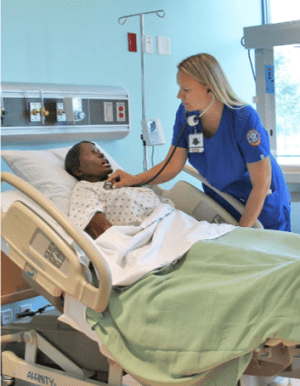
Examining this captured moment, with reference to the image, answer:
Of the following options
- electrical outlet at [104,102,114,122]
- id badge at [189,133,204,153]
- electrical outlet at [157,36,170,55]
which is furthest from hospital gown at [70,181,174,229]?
electrical outlet at [157,36,170,55]

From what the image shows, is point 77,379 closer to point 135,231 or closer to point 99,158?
point 135,231

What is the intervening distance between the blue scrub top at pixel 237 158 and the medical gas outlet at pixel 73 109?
68 cm

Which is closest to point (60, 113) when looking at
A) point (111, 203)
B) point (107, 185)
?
point (107, 185)

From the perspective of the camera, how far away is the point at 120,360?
1.77 metres

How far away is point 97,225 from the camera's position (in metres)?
2.30

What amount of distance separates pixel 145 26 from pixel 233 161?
1805mm

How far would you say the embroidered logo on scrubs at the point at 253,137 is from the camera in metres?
2.59

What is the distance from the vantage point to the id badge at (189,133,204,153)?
2723 mm

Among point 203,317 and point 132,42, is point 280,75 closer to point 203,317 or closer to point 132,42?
point 132,42

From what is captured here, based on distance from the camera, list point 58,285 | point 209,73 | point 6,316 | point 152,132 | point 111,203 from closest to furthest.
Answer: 1. point 58,285
2. point 111,203
3. point 209,73
4. point 6,316
5. point 152,132

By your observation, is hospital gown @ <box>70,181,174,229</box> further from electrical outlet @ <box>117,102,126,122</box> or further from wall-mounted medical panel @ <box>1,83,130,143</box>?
electrical outlet @ <box>117,102,126,122</box>

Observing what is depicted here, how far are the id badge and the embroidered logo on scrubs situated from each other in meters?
0.25

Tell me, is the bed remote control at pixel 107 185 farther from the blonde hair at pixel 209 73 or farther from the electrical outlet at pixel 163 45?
the electrical outlet at pixel 163 45

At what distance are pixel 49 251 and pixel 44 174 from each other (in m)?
0.78
